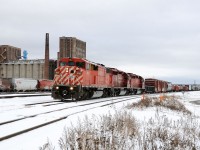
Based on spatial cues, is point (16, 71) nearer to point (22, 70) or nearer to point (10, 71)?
point (10, 71)

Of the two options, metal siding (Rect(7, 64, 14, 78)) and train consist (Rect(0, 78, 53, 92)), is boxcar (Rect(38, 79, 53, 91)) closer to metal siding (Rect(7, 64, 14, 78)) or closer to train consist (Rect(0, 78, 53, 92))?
train consist (Rect(0, 78, 53, 92))

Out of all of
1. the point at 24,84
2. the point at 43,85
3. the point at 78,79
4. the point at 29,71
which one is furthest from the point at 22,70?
the point at 78,79

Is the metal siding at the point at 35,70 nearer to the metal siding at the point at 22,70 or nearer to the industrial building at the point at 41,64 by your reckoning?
the industrial building at the point at 41,64

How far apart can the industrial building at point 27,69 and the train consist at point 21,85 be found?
86.5ft

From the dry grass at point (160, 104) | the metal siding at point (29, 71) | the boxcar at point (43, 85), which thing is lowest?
the dry grass at point (160, 104)

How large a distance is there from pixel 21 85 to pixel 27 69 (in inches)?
1624

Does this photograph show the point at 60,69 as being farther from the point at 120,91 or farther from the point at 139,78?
the point at 139,78

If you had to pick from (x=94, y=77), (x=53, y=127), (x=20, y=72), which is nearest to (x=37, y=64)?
(x=20, y=72)

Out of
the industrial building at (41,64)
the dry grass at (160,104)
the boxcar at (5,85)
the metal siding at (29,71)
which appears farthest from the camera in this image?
the metal siding at (29,71)

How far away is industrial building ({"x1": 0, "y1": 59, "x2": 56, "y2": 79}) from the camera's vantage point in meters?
91.3

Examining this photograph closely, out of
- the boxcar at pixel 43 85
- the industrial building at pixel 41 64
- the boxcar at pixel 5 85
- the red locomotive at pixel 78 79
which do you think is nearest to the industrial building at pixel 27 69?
the industrial building at pixel 41 64

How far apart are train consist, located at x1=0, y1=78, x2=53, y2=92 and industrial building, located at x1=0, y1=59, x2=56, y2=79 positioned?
26370 mm

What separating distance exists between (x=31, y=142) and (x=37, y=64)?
88579mm

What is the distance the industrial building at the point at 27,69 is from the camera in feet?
299
